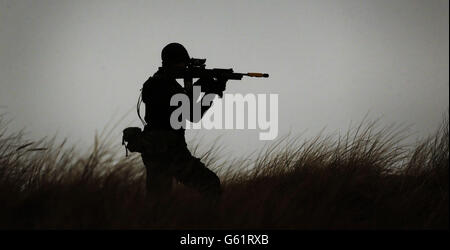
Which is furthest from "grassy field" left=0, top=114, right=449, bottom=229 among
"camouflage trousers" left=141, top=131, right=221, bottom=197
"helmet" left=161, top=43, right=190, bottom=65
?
"helmet" left=161, top=43, right=190, bottom=65

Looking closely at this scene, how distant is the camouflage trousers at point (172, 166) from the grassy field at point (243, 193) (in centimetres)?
17

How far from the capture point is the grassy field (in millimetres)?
2600

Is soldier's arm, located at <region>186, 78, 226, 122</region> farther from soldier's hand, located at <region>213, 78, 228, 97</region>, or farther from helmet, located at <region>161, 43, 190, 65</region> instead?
helmet, located at <region>161, 43, 190, 65</region>

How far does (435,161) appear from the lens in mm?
4051

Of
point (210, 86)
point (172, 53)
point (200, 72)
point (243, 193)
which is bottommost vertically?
point (243, 193)

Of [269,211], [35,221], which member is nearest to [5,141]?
[35,221]

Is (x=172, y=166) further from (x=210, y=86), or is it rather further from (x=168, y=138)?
(x=210, y=86)

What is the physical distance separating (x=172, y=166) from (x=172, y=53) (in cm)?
109

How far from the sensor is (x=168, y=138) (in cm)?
353

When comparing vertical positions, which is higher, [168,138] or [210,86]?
[210,86]

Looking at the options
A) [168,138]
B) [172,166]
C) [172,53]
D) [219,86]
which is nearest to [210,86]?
[219,86]

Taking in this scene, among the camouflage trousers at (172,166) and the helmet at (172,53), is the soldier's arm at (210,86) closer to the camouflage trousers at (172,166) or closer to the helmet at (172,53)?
the helmet at (172,53)

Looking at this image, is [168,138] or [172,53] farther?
[172,53]

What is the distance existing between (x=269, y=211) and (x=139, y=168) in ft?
3.05
